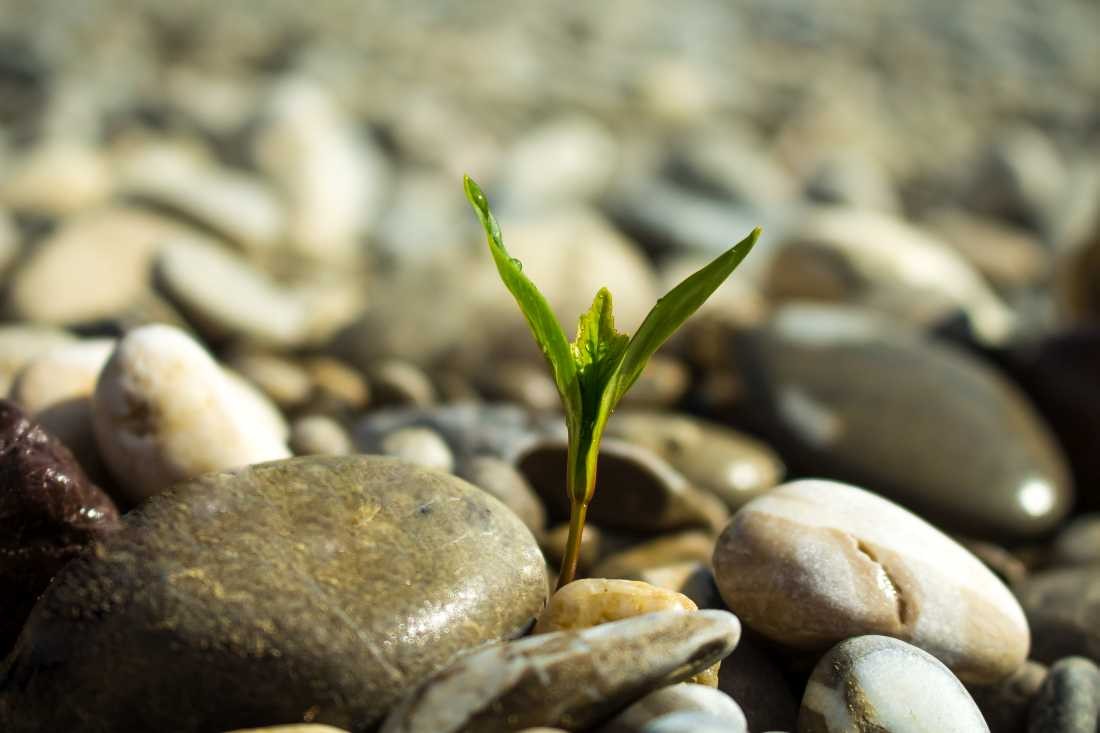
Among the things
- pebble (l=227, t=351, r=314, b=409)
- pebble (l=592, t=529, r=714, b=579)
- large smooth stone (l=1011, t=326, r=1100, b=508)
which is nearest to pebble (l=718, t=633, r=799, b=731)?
pebble (l=592, t=529, r=714, b=579)

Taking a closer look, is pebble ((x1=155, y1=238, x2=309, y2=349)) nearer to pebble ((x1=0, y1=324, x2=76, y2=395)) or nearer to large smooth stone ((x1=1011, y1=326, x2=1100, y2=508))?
pebble ((x1=0, y1=324, x2=76, y2=395))

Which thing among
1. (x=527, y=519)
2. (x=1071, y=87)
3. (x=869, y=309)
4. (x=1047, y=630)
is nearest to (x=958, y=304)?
(x=869, y=309)

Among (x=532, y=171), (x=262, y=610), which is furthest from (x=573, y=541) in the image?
(x=532, y=171)

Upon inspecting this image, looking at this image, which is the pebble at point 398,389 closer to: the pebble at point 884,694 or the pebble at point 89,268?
the pebble at point 89,268

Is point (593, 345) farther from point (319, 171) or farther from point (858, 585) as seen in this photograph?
point (319, 171)

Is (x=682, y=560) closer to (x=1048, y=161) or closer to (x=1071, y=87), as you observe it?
(x=1048, y=161)
